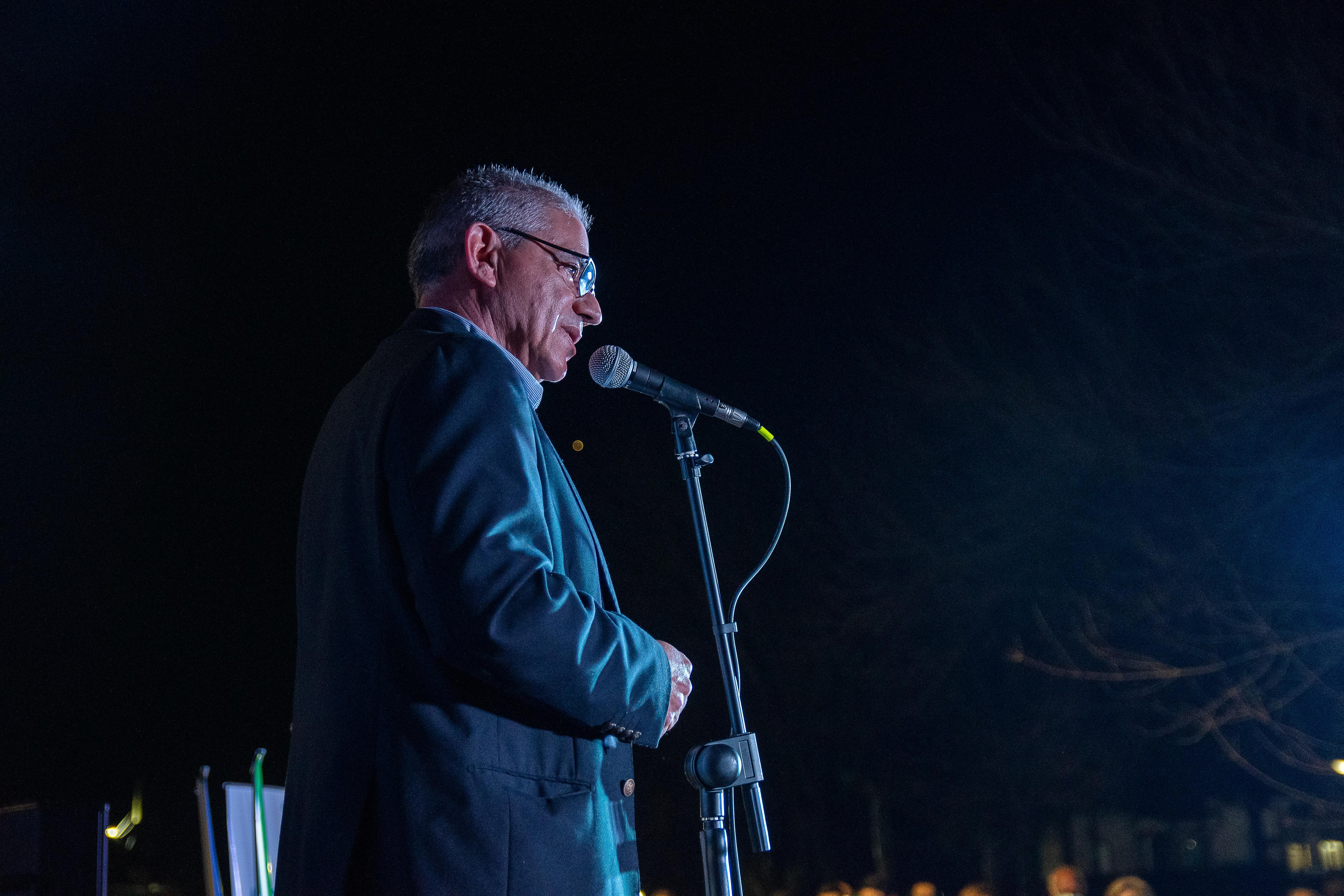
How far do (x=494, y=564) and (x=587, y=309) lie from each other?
720 mm

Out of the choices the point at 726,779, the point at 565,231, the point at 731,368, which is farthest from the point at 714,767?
the point at 731,368

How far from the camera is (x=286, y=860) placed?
1.34m

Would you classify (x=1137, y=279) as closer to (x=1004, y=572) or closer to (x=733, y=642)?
(x=1004, y=572)

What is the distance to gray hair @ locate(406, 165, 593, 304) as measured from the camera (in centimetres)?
186

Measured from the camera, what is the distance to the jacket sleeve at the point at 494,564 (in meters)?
1.30

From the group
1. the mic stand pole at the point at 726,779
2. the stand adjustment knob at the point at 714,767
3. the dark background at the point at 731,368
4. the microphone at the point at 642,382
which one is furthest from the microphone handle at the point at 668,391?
the dark background at the point at 731,368

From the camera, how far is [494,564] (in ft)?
4.29

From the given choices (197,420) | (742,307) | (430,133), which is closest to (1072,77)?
(430,133)

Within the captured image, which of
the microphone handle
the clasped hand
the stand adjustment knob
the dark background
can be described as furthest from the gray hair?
the dark background

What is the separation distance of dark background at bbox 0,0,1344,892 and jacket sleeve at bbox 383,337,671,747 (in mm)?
5242

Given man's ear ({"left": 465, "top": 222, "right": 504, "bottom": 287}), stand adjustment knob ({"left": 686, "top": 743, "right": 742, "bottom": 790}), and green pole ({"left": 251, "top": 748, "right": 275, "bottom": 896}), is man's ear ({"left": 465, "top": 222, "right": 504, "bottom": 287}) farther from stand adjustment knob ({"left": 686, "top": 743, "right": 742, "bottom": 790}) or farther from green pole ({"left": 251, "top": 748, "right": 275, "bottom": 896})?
green pole ({"left": 251, "top": 748, "right": 275, "bottom": 896})

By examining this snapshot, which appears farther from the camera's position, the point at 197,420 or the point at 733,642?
the point at 197,420

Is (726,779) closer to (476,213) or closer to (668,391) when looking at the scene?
(668,391)

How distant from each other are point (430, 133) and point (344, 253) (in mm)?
1557
